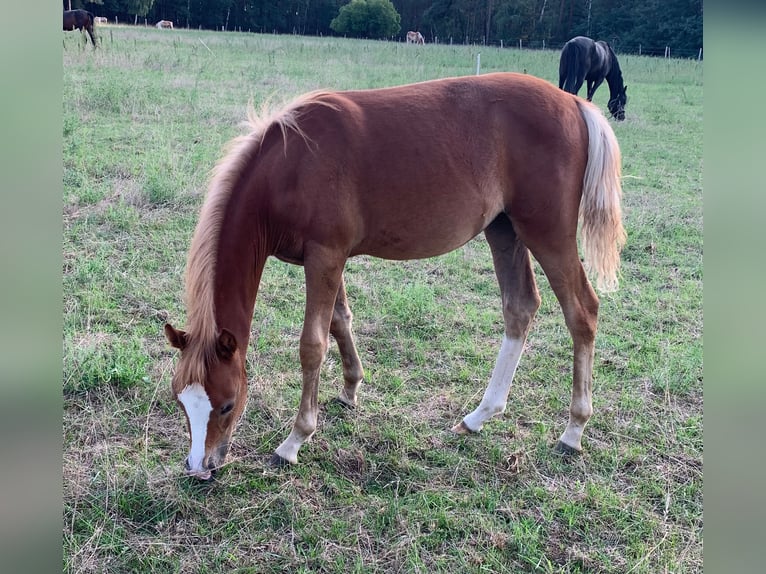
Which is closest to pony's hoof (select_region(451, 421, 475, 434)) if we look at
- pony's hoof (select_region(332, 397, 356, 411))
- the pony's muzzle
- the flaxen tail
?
pony's hoof (select_region(332, 397, 356, 411))

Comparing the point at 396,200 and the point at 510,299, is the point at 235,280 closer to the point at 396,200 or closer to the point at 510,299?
the point at 396,200

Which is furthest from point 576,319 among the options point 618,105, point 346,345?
point 618,105

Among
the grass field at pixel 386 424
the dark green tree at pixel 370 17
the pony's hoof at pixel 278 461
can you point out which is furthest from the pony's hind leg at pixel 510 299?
the dark green tree at pixel 370 17

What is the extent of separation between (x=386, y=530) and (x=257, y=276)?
4.29 feet

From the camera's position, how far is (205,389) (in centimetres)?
235

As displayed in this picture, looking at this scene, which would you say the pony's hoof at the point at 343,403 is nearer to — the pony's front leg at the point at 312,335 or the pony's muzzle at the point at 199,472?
the pony's front leg at the point at 312,335

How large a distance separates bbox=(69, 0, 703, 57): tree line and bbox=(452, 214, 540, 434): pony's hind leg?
536cm

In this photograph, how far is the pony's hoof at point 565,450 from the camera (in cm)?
296

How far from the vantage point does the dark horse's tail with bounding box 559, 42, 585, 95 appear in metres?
11.4

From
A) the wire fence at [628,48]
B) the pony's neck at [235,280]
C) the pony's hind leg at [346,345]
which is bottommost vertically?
the pony's hind leg at [346,345]

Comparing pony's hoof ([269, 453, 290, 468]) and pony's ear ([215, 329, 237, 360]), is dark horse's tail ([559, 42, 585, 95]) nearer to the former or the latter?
pony's hoof ([269, 453, 290, 468])

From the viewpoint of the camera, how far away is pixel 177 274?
4.41 m

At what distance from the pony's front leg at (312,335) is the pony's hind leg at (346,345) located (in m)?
0.40
